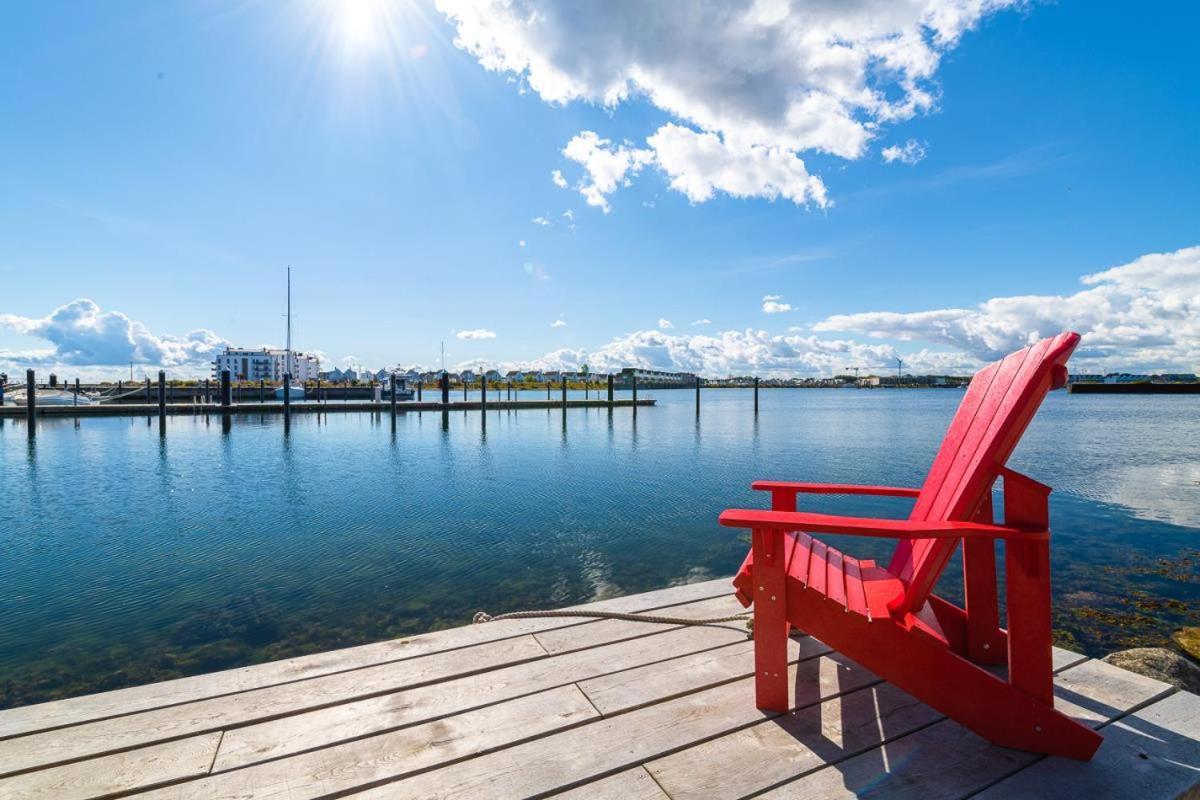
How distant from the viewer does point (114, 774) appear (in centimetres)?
182

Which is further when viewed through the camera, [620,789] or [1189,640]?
[1189,640]

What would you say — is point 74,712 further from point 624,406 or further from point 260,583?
point 624,406

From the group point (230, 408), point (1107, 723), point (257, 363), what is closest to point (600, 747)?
point (1107, 723)

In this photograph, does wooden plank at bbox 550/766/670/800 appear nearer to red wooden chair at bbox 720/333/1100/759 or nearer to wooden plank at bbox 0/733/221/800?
red wooden chair at bbox 720/333/1100/759

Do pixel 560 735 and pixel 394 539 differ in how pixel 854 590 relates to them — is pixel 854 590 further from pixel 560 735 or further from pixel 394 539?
pixel 394 539

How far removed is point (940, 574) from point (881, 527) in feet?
0.77

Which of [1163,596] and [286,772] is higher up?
[286,772]

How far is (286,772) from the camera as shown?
1.84m

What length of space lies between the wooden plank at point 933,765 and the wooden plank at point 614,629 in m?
1.12

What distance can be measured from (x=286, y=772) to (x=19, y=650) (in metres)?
6.04

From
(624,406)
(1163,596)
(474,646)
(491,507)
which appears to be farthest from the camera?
(624,406)

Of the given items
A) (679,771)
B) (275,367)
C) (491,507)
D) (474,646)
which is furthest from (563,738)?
(275,367)

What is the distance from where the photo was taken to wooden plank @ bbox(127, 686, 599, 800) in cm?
176

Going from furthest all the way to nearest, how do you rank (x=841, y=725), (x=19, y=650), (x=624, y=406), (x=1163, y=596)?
1. (x=624, y=406)
2. (x=1163, y=596)
3. (x=19, y=650)
4. (x=841, y=725)
